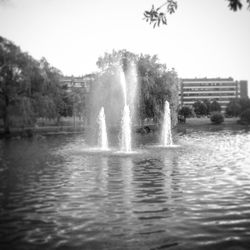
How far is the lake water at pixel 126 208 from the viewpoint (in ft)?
23.8

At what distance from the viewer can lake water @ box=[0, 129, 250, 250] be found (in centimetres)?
724

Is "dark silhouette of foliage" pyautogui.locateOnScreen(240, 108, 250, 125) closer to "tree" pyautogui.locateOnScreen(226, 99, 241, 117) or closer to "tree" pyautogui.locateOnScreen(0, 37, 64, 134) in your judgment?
"tree" pyautogui.locateOnScreen(226, 99, 241, 117)

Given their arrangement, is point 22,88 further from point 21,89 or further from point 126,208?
point 126,208

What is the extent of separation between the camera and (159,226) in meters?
8.06

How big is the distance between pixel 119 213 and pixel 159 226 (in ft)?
4.84

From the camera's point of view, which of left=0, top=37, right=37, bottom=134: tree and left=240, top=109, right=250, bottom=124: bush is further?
left=240, top=109, right=250, bottom=124: bush

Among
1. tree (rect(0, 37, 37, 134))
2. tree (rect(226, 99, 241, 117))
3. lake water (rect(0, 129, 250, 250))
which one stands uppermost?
tree (rect(0, 37, 37, 134))

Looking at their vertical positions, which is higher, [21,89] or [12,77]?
[12,77]

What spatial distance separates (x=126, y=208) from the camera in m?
9.72

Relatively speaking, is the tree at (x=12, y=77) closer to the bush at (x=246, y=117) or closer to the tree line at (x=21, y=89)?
the tree line at (x=21, y=89)

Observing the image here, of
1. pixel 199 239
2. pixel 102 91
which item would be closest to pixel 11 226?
pixel 199 239

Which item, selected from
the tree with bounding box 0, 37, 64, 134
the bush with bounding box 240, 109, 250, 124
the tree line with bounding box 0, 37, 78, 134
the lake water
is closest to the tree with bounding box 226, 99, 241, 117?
the bush with bounding box 240, 109, 250, 124

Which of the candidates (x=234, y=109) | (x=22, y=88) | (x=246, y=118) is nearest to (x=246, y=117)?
(x=246, y=118)

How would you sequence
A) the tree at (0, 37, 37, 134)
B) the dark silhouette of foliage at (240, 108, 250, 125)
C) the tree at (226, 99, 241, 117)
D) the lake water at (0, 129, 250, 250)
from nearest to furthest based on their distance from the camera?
the lake water at (0, 129, 250, 250) → the tree at (0, 37, 37, 134) → the dark silhouette of foliage at (240, 108, 250, 125) → the tree at (226, 99, 241, 117)
